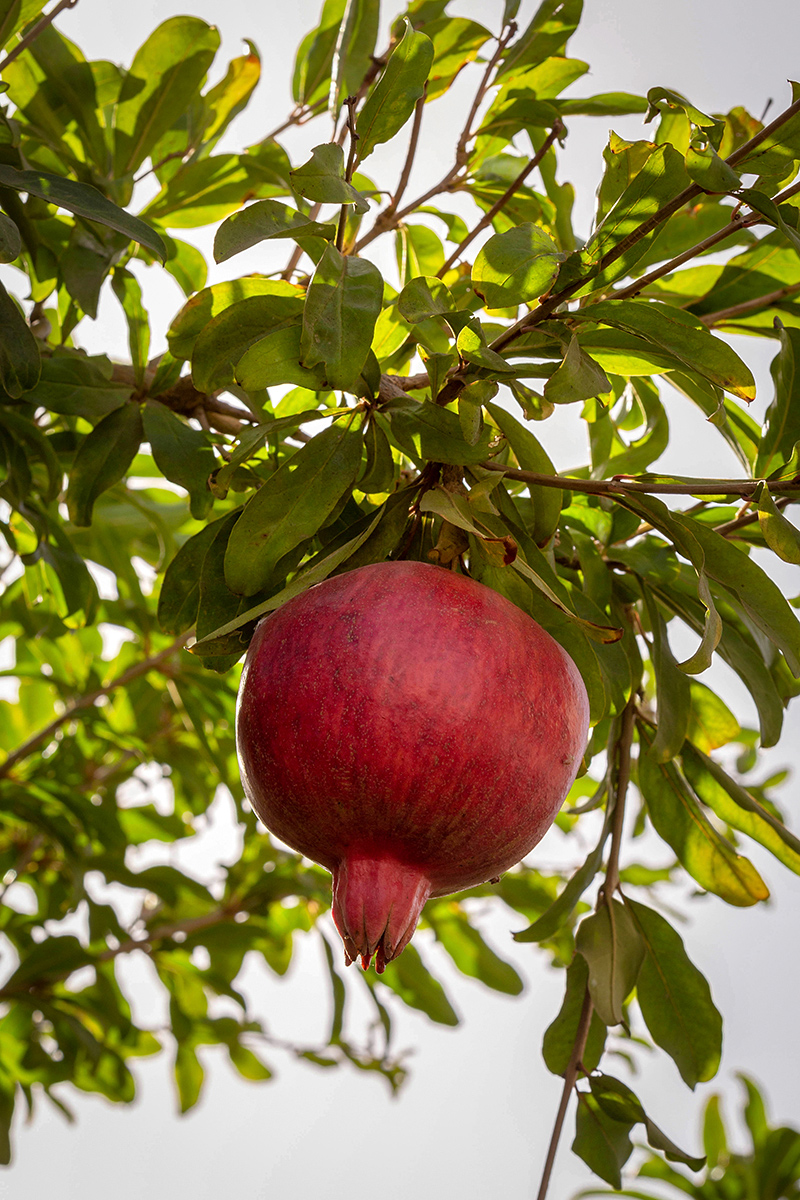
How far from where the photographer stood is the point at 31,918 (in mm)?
2039

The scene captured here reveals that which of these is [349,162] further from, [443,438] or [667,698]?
[667,698]

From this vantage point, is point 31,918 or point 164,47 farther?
point 31,918

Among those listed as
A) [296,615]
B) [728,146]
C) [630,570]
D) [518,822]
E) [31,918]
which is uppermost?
[728,146]

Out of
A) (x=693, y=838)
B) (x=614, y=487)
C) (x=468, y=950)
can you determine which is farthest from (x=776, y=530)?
(x=468, y=950)

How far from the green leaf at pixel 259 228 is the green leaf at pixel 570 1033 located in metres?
0.74

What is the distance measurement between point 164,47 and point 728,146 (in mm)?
707

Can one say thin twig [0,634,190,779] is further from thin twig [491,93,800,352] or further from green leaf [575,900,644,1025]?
thin twig [491,93,800,352]

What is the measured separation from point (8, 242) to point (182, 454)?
11.6 inches

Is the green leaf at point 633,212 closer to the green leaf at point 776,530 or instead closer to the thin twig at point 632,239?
the thin twig at point 632,239

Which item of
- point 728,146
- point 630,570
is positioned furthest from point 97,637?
point 728,146

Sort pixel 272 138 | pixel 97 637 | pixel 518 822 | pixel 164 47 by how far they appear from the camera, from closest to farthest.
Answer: pixel 518 822 → pixel 164 47 → pixel 272 138 → pixel 97 637

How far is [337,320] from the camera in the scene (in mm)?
700

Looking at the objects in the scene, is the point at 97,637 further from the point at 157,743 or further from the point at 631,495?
the point at 631,495

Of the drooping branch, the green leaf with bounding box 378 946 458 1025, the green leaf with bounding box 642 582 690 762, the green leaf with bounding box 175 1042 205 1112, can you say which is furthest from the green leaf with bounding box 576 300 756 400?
the green leaf with bounding box 175 1042 205 1112
